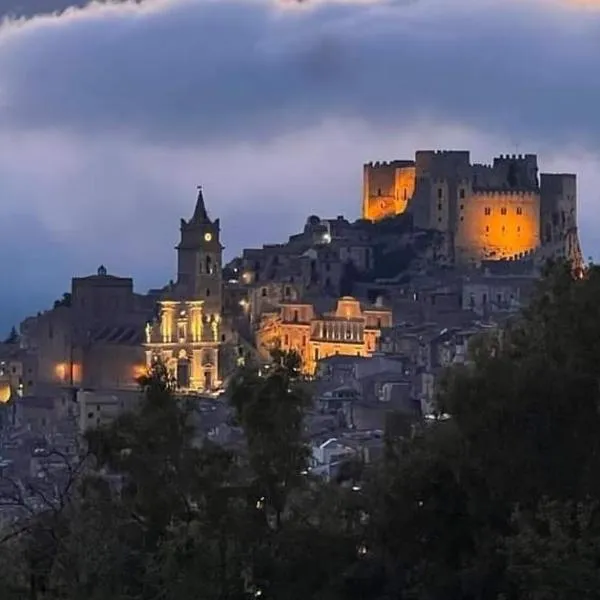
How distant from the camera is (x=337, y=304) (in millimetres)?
44844

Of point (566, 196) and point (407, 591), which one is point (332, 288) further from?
point (407, 591)

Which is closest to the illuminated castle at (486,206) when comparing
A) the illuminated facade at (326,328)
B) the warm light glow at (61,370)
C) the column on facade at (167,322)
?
the illuminated facade at (326,328)

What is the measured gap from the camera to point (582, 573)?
31.5ft

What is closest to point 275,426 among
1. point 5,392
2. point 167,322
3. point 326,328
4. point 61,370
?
point 326,328

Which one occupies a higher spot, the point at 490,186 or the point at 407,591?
the point at 490,186

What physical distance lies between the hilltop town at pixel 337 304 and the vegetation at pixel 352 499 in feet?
64.3

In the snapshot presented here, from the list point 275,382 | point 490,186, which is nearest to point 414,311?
point 490,186

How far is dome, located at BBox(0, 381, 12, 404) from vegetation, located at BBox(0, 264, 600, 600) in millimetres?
32358

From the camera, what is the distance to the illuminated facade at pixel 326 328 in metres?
43.7

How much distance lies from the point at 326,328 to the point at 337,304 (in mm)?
1090

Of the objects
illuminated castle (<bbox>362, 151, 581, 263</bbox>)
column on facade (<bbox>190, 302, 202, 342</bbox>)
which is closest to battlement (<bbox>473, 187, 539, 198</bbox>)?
illuminated castle (<bbox>362, 151, 581, 263</bbox>)

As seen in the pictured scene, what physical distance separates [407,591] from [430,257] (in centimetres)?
4062

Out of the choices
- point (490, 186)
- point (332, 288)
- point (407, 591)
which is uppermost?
point (490, 186)

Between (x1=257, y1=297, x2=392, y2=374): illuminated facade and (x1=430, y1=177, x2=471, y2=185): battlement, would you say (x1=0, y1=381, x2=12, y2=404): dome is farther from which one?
(x1=430, y1=177, x2=471, y2=185): battlement
